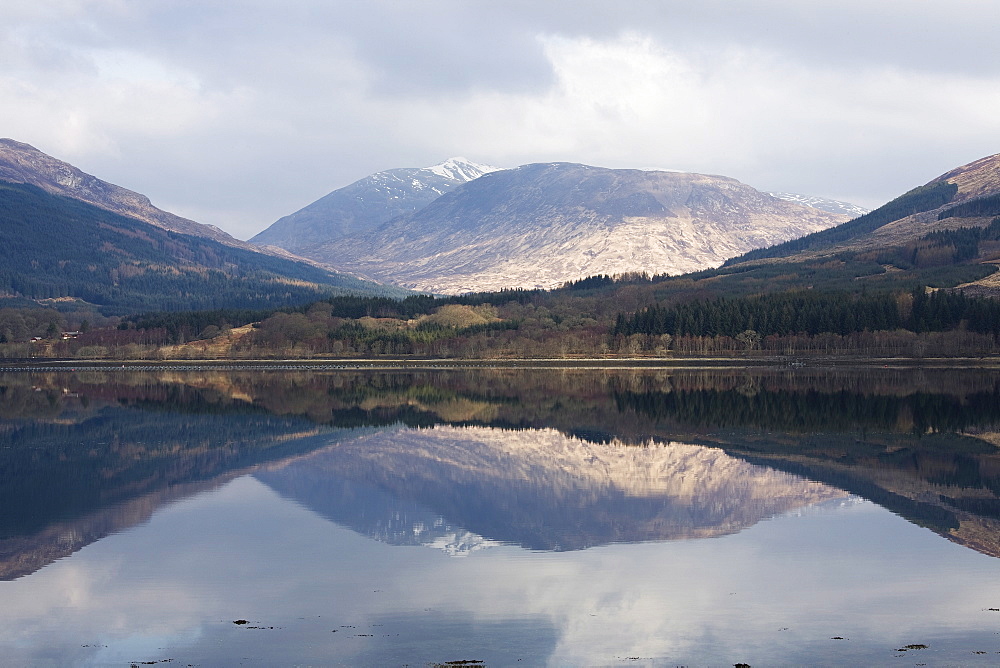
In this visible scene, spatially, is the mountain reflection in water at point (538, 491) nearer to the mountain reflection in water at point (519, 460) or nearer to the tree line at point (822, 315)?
the mountain reflection in water at point (519, 460)

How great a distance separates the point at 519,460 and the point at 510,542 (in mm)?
17588

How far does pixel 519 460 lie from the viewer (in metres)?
44.1

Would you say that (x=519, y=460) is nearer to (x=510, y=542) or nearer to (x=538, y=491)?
(x=538, y=491)

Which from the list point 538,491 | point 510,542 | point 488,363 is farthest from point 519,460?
point 488,363

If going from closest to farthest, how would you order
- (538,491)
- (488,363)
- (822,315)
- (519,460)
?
1. (538,491)
2. (519,460)
3. (822,315)
4. (488,363)

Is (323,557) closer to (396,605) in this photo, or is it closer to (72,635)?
(396,605)

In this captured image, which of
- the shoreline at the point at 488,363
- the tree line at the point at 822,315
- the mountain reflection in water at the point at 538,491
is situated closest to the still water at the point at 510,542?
the mountain reflection in water at the point at 538,491

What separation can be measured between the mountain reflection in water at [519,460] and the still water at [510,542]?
20 cm

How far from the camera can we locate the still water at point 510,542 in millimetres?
18000

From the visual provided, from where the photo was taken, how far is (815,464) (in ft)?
132

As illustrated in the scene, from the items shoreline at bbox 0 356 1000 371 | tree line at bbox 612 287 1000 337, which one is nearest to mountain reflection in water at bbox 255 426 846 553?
shoreline at bbox 0 356 1000 371

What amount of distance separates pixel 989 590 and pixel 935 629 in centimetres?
332

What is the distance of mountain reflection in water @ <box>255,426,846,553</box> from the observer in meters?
28.4

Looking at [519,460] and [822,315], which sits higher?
[822,315]
